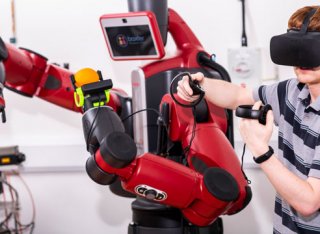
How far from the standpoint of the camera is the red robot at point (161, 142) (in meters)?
1.55

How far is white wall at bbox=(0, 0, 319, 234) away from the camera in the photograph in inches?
107

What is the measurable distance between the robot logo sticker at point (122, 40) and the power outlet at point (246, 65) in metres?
0.83

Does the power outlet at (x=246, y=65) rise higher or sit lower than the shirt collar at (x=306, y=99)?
lower

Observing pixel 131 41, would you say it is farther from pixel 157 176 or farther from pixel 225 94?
pixel 157 176

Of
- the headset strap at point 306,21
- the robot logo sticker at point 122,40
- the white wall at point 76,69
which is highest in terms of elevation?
the headset strap at point 306,21

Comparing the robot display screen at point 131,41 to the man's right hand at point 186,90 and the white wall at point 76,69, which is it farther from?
the white wall at point 76,69

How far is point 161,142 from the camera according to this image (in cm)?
187

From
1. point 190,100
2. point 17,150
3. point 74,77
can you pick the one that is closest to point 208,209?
point 190,100

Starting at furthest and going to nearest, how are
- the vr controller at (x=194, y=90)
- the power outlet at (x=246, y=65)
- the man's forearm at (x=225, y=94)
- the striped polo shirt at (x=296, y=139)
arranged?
1. the power outlet at (x=246, y=65)
2. the man's forearm at (x=225, y=94)
3. the vr controller at (x=194, y=90)
4. the striped polo shirt at (x=296, y=139)

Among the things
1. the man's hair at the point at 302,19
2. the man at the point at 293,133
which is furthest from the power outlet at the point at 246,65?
the man's hair at the point at 302,19

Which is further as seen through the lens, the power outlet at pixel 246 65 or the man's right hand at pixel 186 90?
the power outlet at pixel 246 65

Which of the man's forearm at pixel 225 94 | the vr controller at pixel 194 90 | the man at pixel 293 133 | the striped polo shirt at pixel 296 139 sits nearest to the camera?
the man at pixel 293 133

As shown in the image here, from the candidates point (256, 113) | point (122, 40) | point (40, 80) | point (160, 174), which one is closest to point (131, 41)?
point (122, 40)

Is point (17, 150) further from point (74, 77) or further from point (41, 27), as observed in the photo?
point (74, 77)
